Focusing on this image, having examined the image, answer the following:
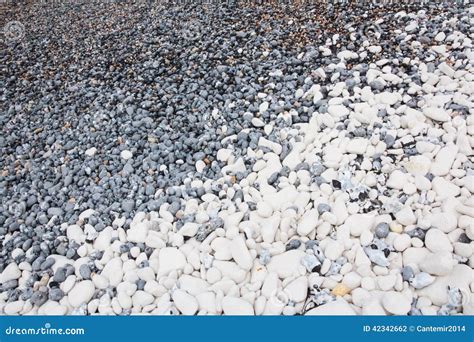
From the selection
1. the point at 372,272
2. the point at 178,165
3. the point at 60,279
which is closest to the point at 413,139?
the point at 372,272

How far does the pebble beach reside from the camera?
1.99 meters

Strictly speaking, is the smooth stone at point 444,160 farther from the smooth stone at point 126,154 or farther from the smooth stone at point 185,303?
the smooth stone at point 126,154

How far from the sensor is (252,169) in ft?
8.43

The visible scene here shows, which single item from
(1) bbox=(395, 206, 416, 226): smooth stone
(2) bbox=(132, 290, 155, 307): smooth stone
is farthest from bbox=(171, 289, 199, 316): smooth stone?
(1) bbox=(395, 206, 416, 226): smooth stone

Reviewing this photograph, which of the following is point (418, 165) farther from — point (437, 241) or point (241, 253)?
point (241, 253)

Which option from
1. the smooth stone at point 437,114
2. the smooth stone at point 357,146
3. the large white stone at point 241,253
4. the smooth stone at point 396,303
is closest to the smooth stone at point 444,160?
the smooth stone at point 437,114

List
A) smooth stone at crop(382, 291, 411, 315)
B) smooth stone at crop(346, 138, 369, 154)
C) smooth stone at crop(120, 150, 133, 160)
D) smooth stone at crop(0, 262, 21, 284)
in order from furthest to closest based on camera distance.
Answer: smooth stone at crop(120, 150, 133, 160) → smooth stone at crop(346, 138, 369, 154) → smooth stone at crop(0, 262, 21, 284) → smooth stone at crop(382, 291, 411, 315)

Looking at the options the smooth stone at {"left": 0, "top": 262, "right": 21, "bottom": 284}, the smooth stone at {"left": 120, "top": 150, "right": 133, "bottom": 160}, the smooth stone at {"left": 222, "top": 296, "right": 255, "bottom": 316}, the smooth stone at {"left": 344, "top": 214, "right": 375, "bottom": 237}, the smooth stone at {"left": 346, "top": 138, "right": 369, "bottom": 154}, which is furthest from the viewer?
the smooth stone at {"left": 120, "top": 150, "right": 133, "bottom": 160}

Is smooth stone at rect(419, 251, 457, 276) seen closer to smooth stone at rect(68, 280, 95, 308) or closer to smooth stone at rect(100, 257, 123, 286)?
smooth stone at rect(100, 257, 123, 286)

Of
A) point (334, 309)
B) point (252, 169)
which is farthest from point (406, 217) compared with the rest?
point (252, 169)

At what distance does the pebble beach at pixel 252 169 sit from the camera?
1.99m

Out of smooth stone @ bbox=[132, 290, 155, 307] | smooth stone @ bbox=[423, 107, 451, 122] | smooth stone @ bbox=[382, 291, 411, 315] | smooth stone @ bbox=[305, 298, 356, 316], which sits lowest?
smooth stone @ bbox=[132, 290, 155, 307]

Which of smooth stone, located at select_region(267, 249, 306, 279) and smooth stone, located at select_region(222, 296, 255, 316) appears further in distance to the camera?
smooth stone, located at select_region(267, 249, 306, 279)

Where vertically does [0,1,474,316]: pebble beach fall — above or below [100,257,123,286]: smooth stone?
above
